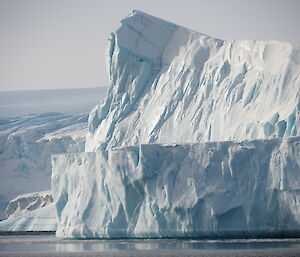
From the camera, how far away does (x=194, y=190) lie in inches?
998

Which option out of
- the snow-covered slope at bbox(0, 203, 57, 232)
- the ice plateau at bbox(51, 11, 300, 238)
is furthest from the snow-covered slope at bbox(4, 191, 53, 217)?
the ice plateau at bbox(51, 11, 300, 238)

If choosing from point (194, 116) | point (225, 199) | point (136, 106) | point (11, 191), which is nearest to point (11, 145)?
point (11, 191)

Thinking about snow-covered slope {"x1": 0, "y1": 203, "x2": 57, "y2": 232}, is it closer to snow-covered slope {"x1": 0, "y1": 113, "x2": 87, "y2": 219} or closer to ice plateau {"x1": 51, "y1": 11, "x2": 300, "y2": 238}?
ice plateau {"x1": 51, "y1": 11, "x2": 300, "y2": 238}

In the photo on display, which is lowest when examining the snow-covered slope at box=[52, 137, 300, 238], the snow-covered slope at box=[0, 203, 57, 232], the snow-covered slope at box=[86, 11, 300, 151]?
the snow-covered slope at box=[0, 203, 57, 232]

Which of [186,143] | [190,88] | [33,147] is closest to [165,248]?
[186,143]

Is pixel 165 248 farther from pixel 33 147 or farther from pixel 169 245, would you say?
pixel 33 147

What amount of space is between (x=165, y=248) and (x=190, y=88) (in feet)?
21.9

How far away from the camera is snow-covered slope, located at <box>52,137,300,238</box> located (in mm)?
24344

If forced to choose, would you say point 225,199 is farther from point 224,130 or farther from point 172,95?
point 172,95

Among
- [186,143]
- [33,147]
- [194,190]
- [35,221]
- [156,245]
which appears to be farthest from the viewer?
[33,147]

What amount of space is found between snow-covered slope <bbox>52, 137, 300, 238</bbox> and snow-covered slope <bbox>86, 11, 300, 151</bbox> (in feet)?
4.76

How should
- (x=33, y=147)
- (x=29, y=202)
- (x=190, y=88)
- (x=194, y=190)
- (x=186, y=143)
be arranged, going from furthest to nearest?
(x=33, y=147), (x=29, y=202), (x=190, y=88), (x=186, y=143), (x=194, y=190)

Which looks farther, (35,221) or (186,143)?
(35,221)

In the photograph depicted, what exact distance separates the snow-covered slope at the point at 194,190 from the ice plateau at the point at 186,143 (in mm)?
30
